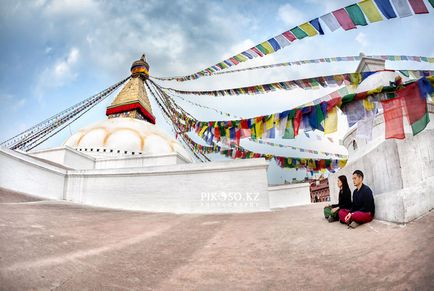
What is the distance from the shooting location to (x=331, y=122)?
484 cm

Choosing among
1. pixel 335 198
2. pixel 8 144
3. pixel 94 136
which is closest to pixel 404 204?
pixel 335 198

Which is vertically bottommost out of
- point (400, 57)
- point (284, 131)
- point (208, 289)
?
point (208, 289)

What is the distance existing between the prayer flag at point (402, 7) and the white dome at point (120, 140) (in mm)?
13127

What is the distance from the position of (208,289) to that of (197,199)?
686cm

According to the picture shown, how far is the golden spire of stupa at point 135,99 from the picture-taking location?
857 inches

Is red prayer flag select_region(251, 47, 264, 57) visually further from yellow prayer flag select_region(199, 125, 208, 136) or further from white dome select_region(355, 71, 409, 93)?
white dome select_region(355, 71, 409, 93)

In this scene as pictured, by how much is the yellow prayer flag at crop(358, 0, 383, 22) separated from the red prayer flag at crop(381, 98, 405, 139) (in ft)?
4.94

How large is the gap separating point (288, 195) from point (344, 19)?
43.0 feet

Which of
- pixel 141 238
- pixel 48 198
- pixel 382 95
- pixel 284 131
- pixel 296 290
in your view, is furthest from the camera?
pixel 48 198

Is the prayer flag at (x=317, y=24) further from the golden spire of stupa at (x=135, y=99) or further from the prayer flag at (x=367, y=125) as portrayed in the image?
the golden spire of stupa at (x=135, y=99)

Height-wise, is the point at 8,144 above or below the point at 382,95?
above

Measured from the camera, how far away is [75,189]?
11.7 metres

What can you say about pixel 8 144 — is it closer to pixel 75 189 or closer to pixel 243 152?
pixel 75 189

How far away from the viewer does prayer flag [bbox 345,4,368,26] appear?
4527 millimetres
